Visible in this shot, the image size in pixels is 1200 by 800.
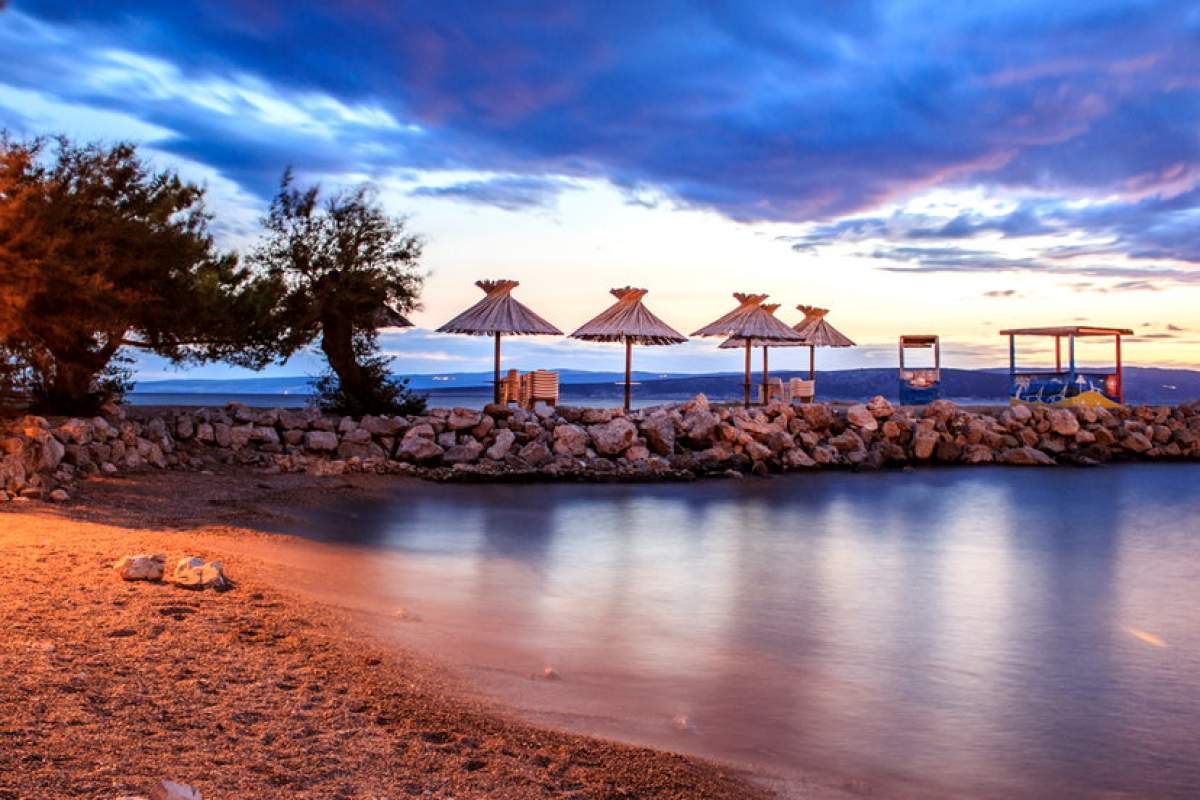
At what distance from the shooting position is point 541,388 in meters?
21.3

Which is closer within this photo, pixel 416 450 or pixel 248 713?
pixel 248 713

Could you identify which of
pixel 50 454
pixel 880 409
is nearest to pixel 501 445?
pixel 50 454

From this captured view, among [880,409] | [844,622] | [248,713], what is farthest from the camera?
[880,409]

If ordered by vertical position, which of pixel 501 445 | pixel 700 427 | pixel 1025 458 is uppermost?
pixel 700 427

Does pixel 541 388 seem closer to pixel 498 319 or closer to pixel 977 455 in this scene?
pixel 498 319

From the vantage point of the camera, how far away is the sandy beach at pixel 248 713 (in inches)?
126

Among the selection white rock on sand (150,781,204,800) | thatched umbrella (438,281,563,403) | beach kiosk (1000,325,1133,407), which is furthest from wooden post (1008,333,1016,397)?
white rock on sand (150,781,204,800)

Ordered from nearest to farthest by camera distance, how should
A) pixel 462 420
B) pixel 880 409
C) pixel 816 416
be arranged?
1. pixel 462 420
2. pixel 816 416
3. pixel 880 409

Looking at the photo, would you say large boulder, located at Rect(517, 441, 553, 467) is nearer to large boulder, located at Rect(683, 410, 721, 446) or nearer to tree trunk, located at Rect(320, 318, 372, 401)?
tree trunk, located at Rect(320, 318, 372, 401)

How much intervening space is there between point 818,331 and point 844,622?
21.4 m

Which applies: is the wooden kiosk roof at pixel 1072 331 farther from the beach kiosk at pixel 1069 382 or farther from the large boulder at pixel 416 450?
the large boulder at pixel 416 450

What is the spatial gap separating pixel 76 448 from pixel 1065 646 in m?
10.4

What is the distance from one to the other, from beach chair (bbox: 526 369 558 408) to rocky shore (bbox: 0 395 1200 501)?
272 cm

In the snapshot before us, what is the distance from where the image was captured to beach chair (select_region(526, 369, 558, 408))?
69.7 ft
